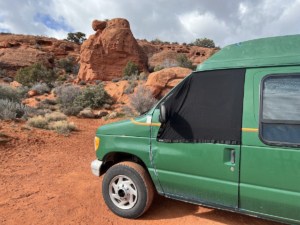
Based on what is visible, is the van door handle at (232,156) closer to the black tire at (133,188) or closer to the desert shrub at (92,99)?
the black tire at (133,188)

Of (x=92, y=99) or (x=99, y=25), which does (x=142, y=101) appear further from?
(x=99, y=25)

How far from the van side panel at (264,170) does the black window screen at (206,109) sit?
0.11 metres

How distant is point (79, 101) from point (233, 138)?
14301 mm

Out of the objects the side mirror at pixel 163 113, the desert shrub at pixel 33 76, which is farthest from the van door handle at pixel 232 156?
the desert shrub at pixel 33 76

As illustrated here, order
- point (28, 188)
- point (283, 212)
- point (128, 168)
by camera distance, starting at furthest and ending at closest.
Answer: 1. point (28, 188)
2. point (128, 168)
3. point (283, 212)

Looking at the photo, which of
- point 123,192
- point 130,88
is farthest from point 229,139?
point 130,88

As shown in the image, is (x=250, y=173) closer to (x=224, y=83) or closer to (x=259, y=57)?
(x=224, y=83)

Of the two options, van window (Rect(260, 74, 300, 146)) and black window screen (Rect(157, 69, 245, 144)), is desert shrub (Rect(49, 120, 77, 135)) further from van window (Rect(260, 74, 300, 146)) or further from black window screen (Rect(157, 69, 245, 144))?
van window (Rect(260, 74, 300, 146))

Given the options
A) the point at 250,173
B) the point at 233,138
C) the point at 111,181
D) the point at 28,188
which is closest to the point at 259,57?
the point at 233,138

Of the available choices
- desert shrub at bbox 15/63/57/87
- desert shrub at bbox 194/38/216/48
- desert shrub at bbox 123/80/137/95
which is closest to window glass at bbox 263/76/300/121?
desert shrub at bbox 123/80/137/95

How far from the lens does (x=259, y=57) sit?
310 centimetres

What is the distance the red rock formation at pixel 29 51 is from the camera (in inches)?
1577

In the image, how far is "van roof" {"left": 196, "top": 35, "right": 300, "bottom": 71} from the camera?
2.93 metres

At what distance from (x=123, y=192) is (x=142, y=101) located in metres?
11.2
